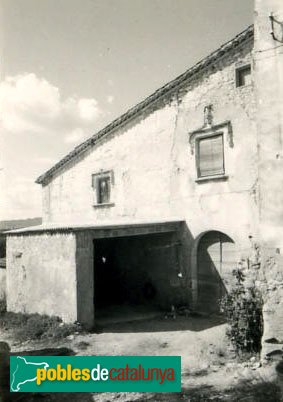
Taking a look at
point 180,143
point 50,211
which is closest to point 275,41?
point 180,143

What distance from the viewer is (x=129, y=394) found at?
6121 mm

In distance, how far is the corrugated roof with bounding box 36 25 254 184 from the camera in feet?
34.7

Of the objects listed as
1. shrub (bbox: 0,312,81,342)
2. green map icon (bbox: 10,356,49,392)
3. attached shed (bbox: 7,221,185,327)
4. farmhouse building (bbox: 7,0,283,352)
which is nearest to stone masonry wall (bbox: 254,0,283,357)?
farmhouse building (bbox: 7,0,283,352)

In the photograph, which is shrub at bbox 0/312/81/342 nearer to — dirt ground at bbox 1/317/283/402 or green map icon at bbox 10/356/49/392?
dirt ground at bbox 1/317/283/402

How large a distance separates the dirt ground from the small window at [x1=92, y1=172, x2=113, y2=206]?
5973 mm

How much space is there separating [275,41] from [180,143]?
5258mm

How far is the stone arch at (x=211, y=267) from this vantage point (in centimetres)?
1080

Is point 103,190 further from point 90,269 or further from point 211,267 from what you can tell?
point 211,267

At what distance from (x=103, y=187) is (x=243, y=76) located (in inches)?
292

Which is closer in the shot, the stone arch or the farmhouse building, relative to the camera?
the farmhouse building

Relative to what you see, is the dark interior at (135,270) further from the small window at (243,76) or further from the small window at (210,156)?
the small window at (243,76)

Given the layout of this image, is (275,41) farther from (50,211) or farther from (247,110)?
(50,211)

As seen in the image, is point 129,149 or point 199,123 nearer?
point 199,123

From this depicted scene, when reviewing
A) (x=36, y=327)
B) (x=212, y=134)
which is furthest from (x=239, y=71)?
(x=36, y=327)
